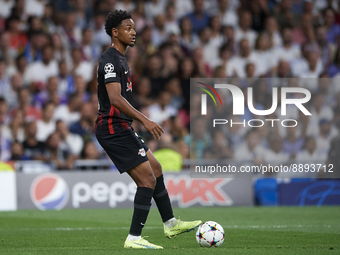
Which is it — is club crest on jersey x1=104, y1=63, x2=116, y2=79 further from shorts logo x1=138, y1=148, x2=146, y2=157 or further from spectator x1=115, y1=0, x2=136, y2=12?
spectator x1=115, y1=0, x2=136, y2=12

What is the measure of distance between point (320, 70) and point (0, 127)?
8411 millimetres

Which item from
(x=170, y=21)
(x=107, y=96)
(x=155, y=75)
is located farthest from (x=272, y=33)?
(x=107, y=96)

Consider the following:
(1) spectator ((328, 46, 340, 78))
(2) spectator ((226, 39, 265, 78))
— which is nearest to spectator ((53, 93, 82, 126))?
(2) spectator ((226, 39, 265, 78))

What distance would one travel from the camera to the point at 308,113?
12961 mm

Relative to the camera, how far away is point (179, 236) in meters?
6.92

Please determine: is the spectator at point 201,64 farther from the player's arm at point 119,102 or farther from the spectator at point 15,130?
the player's arm at point 119,102

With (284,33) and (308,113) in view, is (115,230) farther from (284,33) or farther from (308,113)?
(284,33)

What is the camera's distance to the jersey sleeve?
5.36 metres

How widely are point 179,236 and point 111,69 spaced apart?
2.56 meters

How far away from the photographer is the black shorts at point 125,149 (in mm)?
5453

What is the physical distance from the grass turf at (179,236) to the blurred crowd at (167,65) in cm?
192

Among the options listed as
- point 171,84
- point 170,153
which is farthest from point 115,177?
point 171,84

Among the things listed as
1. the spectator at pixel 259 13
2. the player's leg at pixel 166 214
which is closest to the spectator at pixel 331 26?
the spectator at pixel 259 13

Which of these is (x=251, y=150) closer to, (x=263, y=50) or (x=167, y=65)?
(x=167, y=65)
